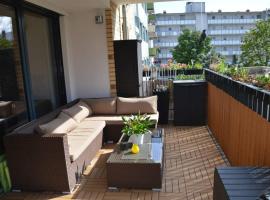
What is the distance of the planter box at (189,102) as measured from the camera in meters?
5.15

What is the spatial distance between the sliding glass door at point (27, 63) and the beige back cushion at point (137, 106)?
4.02 ft

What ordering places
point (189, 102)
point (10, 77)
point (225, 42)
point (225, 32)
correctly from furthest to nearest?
point (225, 42), point (225, 32), point (189, 102), point (10, 77)

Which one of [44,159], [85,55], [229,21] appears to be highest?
[229,21]

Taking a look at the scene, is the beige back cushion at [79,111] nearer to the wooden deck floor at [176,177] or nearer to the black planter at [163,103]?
the wooden deck floor at [176,177]

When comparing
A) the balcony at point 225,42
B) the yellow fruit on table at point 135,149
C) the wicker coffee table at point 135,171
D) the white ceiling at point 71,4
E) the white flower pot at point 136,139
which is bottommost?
the wicker coffee table at point 135,171

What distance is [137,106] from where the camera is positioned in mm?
4691

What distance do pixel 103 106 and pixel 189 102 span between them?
1.76 m

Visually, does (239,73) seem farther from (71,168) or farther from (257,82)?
(71,168)

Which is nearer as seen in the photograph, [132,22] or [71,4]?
[71,4]

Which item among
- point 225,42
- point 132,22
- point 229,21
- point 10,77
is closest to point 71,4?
point 10,77

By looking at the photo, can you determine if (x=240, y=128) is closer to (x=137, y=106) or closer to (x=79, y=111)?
(x=137, y=106)

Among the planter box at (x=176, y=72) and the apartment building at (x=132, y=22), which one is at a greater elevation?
the apartment building at (x=132, y=22)

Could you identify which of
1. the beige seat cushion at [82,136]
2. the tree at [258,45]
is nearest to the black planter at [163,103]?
the beige seat cushion at [82,136]

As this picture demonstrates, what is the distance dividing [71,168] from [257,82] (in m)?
2.22
